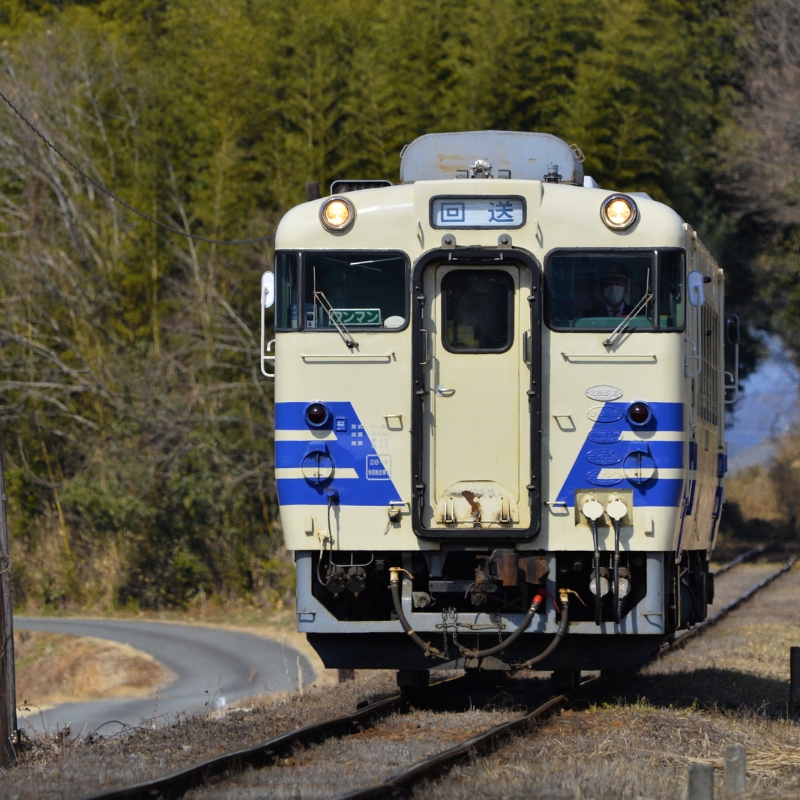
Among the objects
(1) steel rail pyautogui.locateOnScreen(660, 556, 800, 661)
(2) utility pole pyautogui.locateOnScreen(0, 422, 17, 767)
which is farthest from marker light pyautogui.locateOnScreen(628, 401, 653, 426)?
(2) utility pole pyautogui.locateOnScreen(0, 422, 17, 767)

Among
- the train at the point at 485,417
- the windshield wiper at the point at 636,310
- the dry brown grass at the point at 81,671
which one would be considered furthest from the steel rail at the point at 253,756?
the dry brown grass at the point at 81,671

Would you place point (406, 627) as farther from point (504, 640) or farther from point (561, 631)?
point (561, 631)

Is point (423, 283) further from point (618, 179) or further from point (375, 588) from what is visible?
point (618, 179)

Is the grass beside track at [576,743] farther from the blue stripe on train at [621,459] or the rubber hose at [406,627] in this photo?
the blue stripe on train at [621,459]

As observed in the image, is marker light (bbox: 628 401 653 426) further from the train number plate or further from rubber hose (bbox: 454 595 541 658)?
the train number plate

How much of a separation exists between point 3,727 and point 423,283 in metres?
3.85

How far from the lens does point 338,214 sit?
914cm

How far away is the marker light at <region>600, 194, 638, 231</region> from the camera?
9000mm

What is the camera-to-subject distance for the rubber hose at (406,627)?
345 inches

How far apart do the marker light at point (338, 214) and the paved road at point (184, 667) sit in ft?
20.0

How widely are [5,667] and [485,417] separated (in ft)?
11.3

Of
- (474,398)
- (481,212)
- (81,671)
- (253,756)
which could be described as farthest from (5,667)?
(81,671)

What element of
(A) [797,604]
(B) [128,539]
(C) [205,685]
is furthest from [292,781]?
(B) [128,539]

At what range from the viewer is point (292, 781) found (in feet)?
23.2
